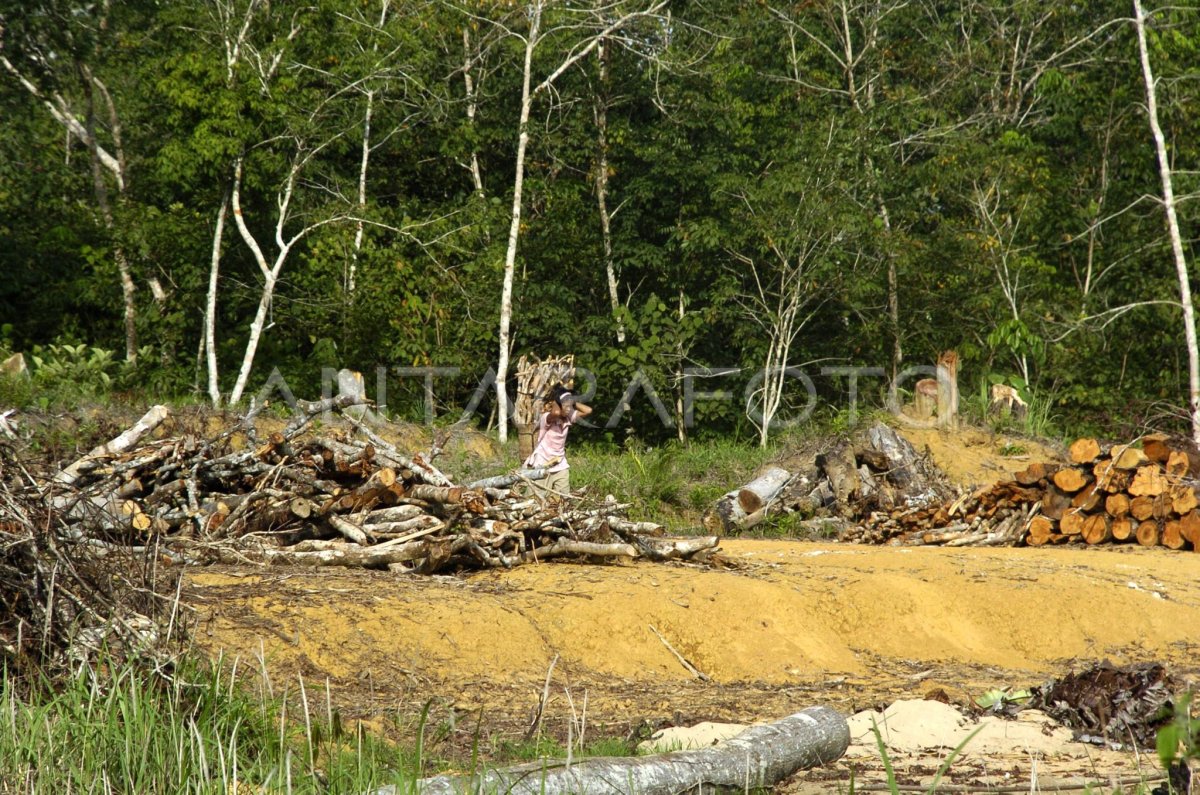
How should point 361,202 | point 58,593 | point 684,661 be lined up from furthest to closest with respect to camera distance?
point 361,202, point 684,661, point 58,593

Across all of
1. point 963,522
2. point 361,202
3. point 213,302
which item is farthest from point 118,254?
point 963,522

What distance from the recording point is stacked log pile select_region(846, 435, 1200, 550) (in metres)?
10.4

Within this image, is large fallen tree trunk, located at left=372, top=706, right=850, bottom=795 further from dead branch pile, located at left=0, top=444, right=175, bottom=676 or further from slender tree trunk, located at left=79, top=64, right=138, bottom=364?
slender tree trunk, located at left=79, top=64, right=138, bottom=364

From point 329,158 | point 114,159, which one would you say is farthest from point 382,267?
point 114,159

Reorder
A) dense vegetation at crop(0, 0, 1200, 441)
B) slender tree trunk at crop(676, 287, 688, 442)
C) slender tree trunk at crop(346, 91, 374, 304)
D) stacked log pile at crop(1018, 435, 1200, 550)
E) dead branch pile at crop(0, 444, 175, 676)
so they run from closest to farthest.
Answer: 1. dead branch pile at crop(0, 444, 175, 676)
2. stacked log pile at crop(1018, 435, 1200, 550)
3. dense vegetation at crop(0, 0, 1200, 441)
4. slender tree trunk at crop(346, 91, 374, 304)
5. slender tree trunk at crop(676, 287, 688, 442)

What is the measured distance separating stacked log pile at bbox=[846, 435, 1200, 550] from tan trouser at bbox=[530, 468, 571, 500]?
10.9 ft

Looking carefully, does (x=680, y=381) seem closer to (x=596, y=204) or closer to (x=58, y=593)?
(x=596, y=204)

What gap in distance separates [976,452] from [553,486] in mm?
6017

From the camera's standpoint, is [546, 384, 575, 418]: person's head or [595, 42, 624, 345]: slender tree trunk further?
[595, 42, 624, 345]: slender tree trunk

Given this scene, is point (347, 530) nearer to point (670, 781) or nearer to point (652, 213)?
point (670, 781)

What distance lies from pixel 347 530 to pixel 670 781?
12.6 ft

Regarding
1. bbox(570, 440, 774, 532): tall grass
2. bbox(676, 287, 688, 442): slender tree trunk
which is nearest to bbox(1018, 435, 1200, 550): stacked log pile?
bbox(570, 440, 774, 532): tall grass

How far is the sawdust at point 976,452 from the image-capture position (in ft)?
44.2

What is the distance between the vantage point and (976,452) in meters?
14.0
